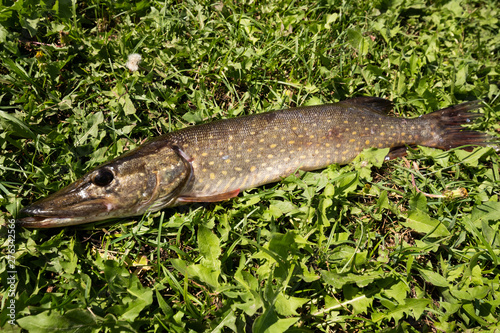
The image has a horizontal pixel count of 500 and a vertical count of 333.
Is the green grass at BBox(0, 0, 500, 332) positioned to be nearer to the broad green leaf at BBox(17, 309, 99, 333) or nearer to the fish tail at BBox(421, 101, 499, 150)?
the broad green leaf at BBox(17, 309, 99, 333)

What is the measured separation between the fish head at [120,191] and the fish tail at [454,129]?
109 inches

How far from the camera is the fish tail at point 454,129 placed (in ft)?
11.9

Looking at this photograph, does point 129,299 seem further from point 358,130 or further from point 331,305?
point 358,130

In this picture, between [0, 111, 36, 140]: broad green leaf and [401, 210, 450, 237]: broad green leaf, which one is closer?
[401, 210, 450, 237]: broad green leaf

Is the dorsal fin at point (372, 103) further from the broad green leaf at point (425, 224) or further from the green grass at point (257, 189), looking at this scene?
the broad green leaf at point (425, 224)

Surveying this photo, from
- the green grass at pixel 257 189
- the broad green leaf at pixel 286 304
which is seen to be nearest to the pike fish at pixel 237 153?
the green grass at pixel 257 189

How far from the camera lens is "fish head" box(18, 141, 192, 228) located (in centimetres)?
269

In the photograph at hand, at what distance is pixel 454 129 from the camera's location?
3.64 m

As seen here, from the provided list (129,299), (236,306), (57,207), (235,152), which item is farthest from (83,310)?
(235,152)

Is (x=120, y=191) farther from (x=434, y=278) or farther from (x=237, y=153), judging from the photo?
(x=434, y=278)

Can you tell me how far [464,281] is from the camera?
282 centimetres

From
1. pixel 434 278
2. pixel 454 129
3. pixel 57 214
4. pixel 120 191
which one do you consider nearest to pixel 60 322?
pixel 57 214

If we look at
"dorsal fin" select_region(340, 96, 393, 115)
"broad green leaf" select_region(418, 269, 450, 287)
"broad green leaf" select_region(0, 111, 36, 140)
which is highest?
"broad green leaf" select_region(0, 111, 36, 140)

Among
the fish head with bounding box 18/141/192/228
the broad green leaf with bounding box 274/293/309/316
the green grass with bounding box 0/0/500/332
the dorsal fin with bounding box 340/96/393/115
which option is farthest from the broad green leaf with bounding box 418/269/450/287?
the fish head with bounding box 18/141/192/228
